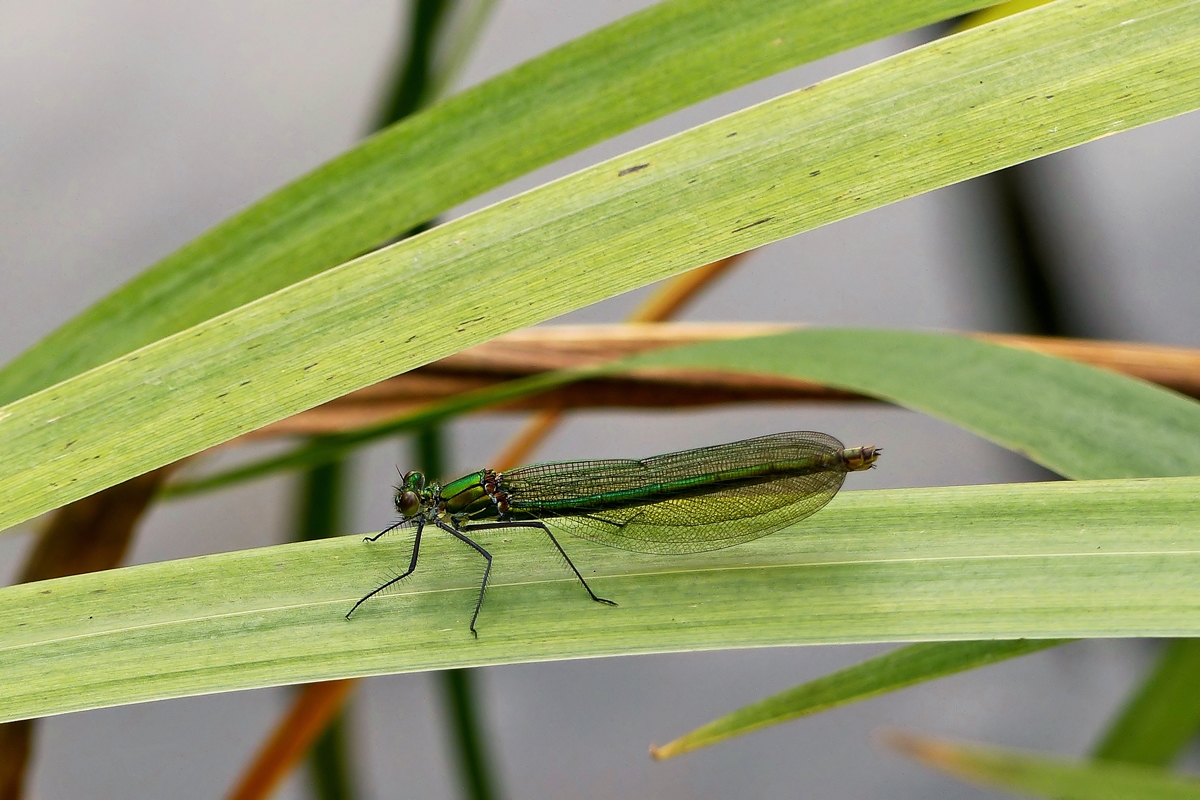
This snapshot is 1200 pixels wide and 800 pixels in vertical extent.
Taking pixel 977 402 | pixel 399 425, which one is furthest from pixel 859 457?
pixel 399 425

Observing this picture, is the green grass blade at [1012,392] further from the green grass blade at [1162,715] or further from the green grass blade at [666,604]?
the green grass blade at [1162,715]

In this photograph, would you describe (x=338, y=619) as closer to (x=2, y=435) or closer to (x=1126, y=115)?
(x=2, y=435)

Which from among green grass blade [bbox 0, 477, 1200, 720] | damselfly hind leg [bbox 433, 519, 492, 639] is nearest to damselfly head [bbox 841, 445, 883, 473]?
green grass blade [bbox 0, 477, 1200, 720]

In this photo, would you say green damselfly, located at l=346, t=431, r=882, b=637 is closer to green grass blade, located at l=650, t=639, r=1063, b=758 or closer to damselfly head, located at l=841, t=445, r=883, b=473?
damselfly head, located at l=841, t=445, r=883, b=473

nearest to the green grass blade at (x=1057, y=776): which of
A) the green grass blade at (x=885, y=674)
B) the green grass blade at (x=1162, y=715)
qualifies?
the green grass blade at (x=1162, y=715)

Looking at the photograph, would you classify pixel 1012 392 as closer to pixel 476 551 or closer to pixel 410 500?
pixel 476 551

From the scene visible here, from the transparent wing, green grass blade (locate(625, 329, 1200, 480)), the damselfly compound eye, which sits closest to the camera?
green grass blade (locate(625, 329, 1200, 480))
